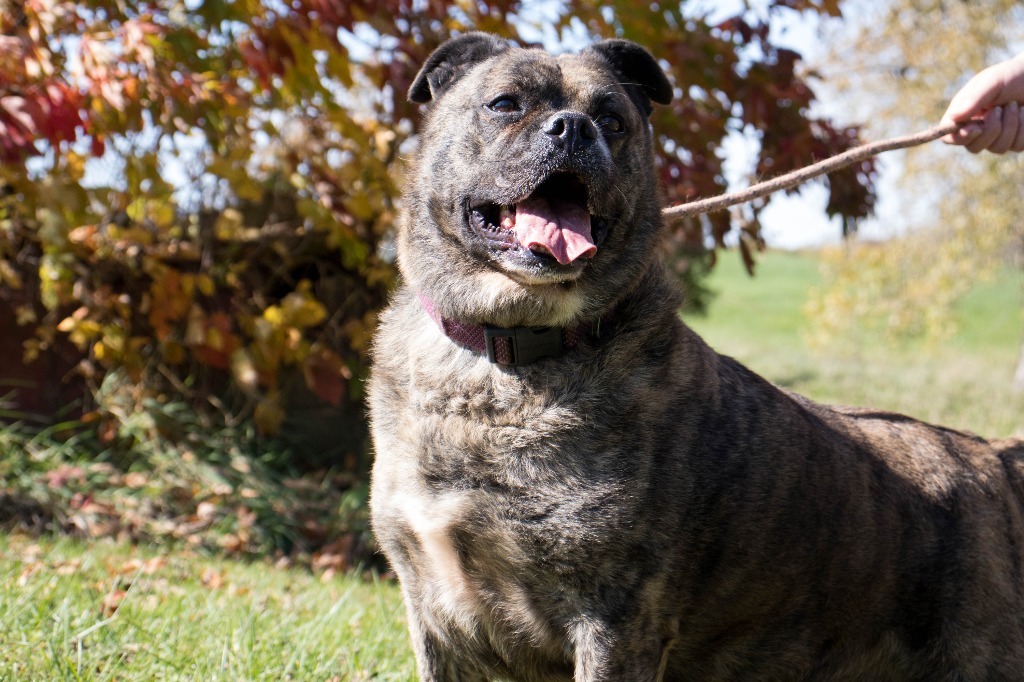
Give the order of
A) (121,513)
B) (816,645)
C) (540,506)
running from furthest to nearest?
(121,513) < (816,645) < (540,506)

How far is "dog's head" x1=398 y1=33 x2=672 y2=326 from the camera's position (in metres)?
2.71

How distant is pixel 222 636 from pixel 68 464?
9.56ft

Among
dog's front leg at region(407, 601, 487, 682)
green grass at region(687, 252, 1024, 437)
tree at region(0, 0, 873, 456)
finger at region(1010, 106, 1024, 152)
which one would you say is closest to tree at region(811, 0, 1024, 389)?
green grass at region(687, 252, 1024, 437)

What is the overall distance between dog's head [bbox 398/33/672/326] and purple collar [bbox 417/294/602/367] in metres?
0.04

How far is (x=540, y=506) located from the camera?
249 cm

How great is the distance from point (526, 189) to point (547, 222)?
0.11 meters

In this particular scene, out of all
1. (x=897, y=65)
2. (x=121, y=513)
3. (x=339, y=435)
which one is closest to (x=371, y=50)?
(x=339, y=435)

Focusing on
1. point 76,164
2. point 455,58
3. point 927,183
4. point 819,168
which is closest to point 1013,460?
point 819,168

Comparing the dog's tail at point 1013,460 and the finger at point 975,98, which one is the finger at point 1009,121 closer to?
the finger at point 975,98

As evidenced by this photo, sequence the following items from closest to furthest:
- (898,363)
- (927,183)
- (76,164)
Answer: (76,164) → (927,183) → (898,363)

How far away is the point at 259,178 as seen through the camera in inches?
254

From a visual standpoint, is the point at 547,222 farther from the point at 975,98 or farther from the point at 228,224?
the point at 228,224

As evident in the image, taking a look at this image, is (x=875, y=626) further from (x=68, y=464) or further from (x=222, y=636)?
(x=68, y=464)

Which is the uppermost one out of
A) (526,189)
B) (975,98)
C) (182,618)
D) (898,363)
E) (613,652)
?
→ (975,98)
